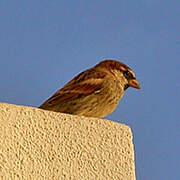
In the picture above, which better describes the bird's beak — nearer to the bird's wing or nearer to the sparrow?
the sparrow

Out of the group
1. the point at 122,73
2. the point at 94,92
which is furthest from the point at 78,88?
the point at 122,73

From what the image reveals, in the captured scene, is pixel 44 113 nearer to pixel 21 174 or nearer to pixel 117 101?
pixel 21 174

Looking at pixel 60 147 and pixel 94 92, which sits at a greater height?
pixel 94 92

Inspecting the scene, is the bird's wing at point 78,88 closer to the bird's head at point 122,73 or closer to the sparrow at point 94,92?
the sparrow at point 94,92

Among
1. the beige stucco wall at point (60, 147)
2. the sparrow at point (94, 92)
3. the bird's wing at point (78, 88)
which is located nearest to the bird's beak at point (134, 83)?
the sparrow at point (94, 92)

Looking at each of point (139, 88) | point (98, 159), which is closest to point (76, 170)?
point (98, 159)

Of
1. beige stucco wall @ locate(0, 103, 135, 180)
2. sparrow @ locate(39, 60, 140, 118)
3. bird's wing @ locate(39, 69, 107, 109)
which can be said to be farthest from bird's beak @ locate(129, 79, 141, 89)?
beige stucco wall @ locate(0, 103, 135, 180)

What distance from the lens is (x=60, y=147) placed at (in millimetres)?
1934

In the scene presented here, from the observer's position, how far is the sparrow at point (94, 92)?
129 inches

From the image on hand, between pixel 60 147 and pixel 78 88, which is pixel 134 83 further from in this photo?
pixel 60 147

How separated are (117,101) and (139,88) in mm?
378

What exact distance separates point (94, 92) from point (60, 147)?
1.51 meters

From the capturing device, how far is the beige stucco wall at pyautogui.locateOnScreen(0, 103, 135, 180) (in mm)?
1812

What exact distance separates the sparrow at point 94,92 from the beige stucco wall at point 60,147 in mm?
1117
